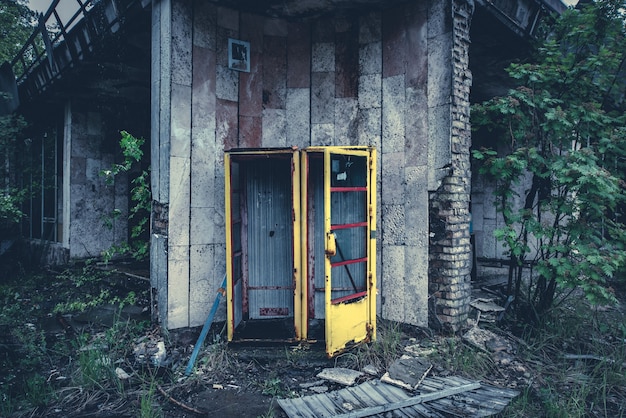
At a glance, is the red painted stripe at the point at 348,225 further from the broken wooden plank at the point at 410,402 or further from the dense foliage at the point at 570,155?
the broken wooden plank at the point at 410,402

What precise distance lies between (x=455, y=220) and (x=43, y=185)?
369 inches

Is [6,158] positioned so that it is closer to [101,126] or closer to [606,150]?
[101,126]

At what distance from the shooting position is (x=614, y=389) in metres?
4.00

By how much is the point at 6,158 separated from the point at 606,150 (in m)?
12.7

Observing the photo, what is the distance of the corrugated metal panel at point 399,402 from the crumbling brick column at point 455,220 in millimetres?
1021

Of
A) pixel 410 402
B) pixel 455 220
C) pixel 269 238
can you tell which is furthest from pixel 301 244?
pixel 410 402

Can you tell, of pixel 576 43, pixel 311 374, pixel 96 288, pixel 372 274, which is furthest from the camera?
pixel 96 288

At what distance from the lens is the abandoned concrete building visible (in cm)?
479

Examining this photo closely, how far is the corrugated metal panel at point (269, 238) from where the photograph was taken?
534cm

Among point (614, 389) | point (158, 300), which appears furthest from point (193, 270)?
point (614, 389)

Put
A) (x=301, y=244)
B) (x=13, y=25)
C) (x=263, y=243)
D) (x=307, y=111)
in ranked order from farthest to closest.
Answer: (x=13, y=25) < (x=307, y=111) < (x=263, y=243) < (x=301, y=244)

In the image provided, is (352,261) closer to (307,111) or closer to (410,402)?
(410,402)

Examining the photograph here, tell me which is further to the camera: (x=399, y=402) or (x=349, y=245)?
(x=349, y=245)

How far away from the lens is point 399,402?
363cm
